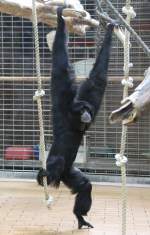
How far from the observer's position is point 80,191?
448cm

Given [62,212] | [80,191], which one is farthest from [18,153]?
[80,191]

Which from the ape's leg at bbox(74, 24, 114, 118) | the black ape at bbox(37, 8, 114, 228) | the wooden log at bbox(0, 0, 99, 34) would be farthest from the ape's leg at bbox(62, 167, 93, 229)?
the wooden log at bbox(0, 0, 99, 34)

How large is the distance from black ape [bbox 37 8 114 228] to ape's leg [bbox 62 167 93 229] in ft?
0.25

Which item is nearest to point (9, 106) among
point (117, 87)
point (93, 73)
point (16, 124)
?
point (16, 124)

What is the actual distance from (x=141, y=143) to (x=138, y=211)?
A: 1.68 metres

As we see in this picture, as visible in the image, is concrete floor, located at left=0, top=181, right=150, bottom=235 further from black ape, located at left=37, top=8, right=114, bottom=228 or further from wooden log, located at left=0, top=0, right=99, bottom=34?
wooden log, located at left=0, top=0, right=99, bottom=34

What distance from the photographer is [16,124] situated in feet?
23.0

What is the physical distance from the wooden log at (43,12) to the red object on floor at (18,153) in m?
2.58

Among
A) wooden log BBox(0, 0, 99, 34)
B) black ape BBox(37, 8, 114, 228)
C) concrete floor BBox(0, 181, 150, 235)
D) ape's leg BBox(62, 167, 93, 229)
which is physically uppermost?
wooden log BBox(0, 0, 99, 34)

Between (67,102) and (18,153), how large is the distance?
9.86 ft

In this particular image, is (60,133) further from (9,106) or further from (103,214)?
(9,106)

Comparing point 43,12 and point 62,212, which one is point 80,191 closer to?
point 62,212

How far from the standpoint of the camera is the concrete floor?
4.41 meters

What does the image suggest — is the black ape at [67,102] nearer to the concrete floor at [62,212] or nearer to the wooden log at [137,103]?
the concrete floor at [62,212]
